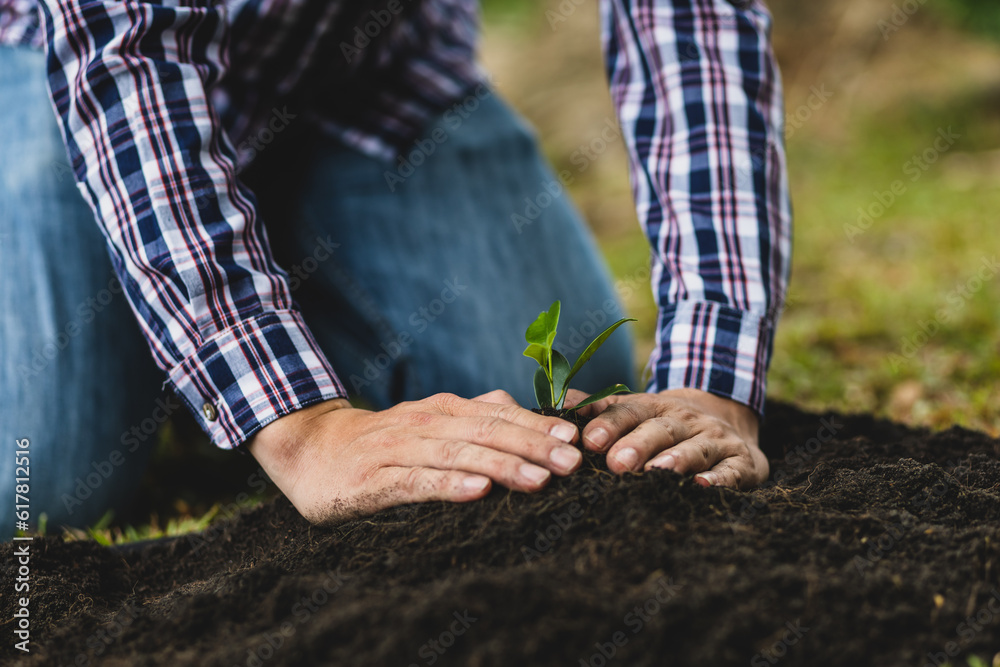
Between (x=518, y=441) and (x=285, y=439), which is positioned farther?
(x=285, y=439)

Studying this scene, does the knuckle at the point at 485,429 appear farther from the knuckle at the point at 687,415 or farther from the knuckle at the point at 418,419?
the knuckle at the point at 687,415

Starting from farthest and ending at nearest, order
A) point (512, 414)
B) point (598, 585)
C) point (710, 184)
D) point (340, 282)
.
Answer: point (340, 282) → point (710, 184) → point (512, 414) → point (598, 585)

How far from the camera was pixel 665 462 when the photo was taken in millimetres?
1216

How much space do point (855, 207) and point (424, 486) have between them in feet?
17.0

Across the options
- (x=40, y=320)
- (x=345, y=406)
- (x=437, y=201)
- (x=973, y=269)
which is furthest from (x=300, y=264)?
(x=973, y=269)

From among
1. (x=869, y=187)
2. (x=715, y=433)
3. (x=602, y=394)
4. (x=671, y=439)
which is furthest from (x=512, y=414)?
(x=869, y=187)

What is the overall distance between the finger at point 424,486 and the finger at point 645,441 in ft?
0.72

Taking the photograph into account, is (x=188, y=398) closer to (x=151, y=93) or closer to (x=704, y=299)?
(x=151, y=93)

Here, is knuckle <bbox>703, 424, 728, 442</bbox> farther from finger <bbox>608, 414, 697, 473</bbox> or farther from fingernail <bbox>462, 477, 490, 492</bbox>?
fingernail <bbox>462, 477, 490, 492</bbox>

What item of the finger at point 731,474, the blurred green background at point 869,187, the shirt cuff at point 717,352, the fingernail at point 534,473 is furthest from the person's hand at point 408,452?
the blurred green background at point 869,187

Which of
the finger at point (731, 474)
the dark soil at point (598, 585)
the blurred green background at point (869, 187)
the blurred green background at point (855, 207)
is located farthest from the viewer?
the blurred green background at point (869, 187)

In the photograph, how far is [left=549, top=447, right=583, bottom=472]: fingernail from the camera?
1.17 metres

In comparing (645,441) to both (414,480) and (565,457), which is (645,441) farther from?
(414,480)

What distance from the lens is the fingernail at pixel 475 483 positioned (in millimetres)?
1164
